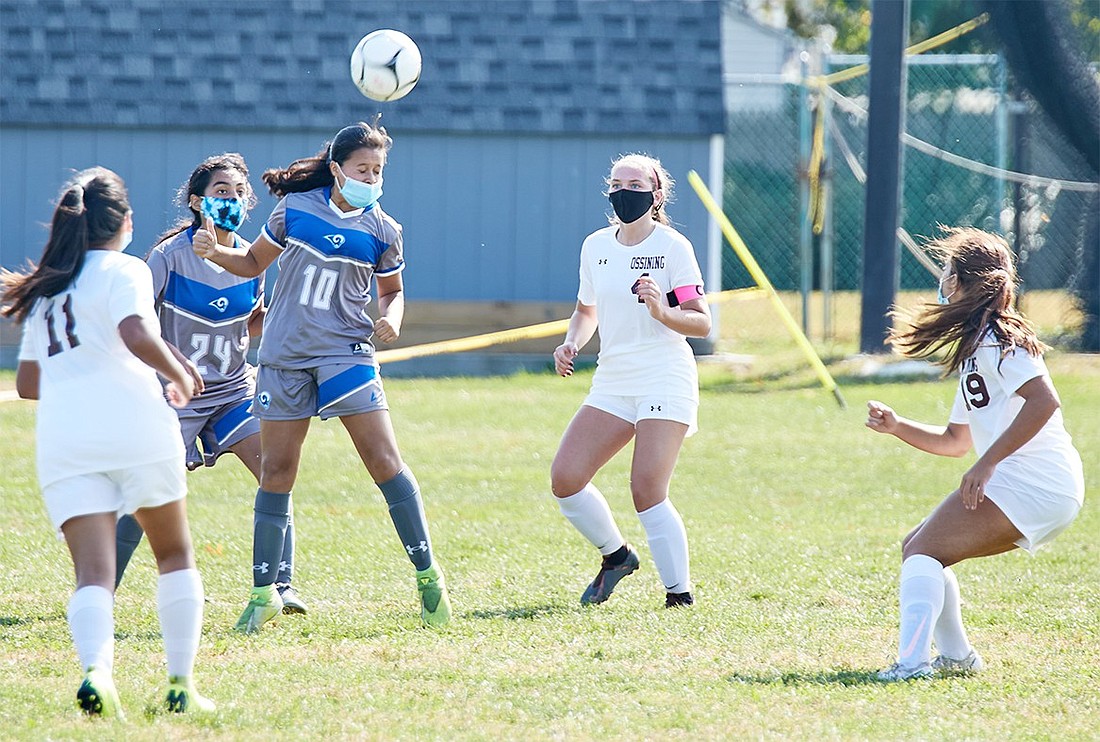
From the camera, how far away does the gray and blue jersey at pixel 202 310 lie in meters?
6.46

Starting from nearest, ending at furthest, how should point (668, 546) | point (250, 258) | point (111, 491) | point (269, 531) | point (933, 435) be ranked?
point (111, 491), point (933, 435), point (250, 258), point (269, 531), point (668, 546)

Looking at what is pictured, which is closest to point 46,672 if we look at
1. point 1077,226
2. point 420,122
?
point 420,122

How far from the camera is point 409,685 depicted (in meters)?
5.11

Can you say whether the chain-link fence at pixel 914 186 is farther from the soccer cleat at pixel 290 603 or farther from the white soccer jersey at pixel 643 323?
the soccer cleat at pixel 290 603

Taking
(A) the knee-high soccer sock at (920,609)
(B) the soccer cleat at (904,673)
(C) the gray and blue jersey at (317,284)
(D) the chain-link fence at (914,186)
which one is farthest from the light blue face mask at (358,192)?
(D) the chain-link fence at (914,186)

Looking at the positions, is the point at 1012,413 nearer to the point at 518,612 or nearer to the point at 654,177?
the point at 654,177

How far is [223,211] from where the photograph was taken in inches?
246

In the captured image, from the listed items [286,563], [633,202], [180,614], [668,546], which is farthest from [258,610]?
[633,202]

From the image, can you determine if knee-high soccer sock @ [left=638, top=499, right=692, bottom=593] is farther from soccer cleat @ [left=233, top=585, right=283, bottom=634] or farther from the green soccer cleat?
soccer cleat @ [left=233, top=585, right=283, bottom=634]

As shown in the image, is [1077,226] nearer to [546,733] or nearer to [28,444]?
[28,444]

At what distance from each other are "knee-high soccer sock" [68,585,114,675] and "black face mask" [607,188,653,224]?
3010 millimetres

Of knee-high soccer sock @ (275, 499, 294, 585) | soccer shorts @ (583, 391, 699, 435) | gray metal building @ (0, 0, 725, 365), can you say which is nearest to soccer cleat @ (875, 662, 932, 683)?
soccer shorts @ (583, 391, 699, 435)

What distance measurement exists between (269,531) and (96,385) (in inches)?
74.7

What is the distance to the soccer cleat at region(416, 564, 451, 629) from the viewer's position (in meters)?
6.21
